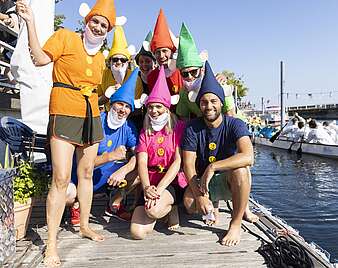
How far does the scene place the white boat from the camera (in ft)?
65.7

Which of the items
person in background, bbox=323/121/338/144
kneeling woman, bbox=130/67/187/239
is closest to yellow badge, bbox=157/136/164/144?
kneeling woman, bbox=130/67/187/239

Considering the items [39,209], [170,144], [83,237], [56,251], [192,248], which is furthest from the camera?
[39,209]

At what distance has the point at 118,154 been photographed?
3.97 meters

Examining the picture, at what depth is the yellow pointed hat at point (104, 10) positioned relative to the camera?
3.10m

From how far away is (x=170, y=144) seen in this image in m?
3.83

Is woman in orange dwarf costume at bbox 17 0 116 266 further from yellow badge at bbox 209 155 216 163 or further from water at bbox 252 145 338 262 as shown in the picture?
water at bbox 252 145 338 262

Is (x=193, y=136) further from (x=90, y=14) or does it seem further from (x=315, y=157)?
(x=315, y=157)

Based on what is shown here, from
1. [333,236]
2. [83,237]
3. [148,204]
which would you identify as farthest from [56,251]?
[333,236]

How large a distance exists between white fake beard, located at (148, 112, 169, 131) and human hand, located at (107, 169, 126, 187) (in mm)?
560

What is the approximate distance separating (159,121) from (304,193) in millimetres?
10022

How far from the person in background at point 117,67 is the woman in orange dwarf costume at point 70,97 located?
1.28 meters

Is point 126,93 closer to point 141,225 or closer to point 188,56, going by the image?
point 188,56

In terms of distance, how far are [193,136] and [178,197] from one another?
0.67 meters

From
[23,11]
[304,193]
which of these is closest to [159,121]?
[23,11]
